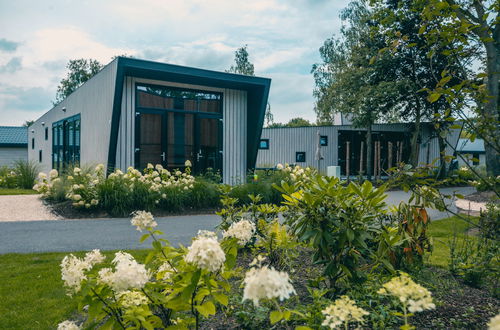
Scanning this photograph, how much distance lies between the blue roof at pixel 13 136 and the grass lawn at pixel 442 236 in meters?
29.5

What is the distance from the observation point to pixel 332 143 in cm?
1886

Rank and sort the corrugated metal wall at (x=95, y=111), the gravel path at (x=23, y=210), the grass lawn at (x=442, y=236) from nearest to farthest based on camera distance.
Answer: the grass lawn at (x=442, y=236), the gravel path at (x=23, y=210), the corrugated metal wall at (x=95, y=111)

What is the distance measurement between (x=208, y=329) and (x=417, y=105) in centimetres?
1775

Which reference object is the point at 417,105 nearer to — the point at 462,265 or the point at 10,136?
the point at 462,265

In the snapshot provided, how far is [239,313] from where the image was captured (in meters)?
2.10

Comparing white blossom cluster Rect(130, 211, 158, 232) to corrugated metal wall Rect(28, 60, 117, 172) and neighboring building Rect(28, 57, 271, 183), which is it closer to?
neighboring building Rect(28, 57, 271, 183)

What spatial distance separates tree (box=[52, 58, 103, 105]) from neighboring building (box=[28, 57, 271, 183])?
81.1 ft

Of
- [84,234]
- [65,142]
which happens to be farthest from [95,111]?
[84,234]

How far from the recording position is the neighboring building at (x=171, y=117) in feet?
31.4

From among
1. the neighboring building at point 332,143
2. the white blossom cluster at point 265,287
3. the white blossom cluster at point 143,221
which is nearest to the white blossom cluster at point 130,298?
the white blossom cluster at point 143,221

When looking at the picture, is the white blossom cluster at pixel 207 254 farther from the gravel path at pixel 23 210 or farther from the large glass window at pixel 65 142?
the large glass window at pixel 65 142

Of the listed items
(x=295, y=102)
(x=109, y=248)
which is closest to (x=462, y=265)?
(x=109, y=248)

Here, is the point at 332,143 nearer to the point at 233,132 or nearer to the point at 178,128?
the point at 233,132

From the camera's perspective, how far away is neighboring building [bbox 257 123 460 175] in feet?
61.8
